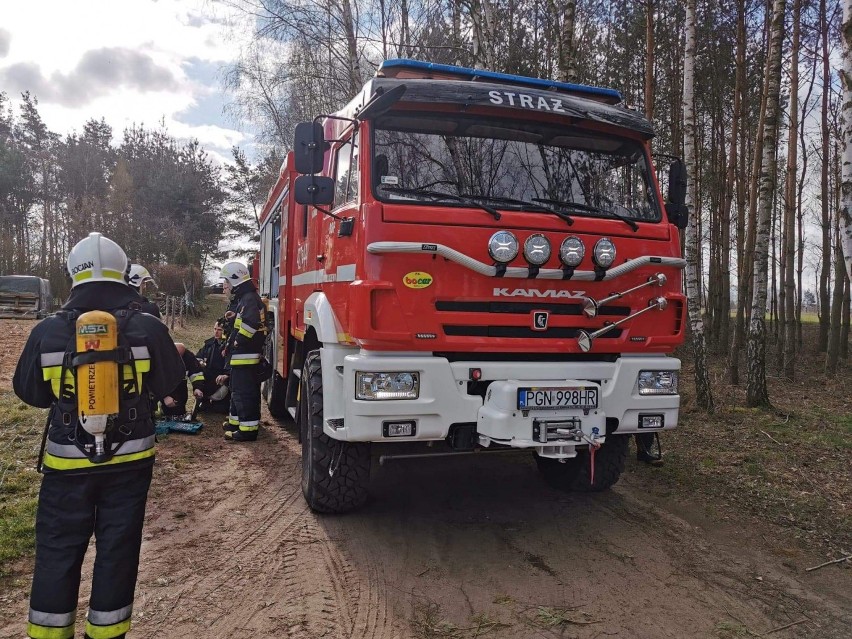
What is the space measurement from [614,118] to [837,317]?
46.2ft

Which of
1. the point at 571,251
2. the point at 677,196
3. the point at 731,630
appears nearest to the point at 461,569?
the point at 731,630

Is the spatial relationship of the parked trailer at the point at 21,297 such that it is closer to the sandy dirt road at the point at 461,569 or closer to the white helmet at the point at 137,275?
the white helmet at the point at 137,275

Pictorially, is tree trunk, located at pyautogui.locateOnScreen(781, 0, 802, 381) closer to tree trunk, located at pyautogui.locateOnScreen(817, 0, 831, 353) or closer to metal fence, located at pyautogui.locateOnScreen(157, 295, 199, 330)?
tree trunk, located at pyautogui.locateOnScreen(817, 0, 831, 353)

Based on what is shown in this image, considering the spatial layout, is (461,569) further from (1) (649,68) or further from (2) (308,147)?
(1) (649,68)

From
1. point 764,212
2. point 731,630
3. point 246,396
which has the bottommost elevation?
point 731,630

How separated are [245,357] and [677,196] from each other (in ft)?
15.8

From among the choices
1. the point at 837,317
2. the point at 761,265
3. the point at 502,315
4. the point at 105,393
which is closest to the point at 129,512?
the point at 105,393

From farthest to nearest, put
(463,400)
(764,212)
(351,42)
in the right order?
(351,42) < (764,212) < (463,400)

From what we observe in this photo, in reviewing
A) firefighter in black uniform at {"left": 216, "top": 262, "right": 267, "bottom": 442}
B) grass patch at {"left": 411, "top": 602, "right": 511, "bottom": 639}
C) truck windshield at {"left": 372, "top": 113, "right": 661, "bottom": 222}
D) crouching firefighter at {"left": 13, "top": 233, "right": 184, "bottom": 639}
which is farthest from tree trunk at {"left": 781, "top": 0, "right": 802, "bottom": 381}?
crouching firefighter at {"left": 13, "top": 233, "right": 184, "bottom": 639}

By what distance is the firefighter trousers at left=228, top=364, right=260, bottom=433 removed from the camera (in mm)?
6996

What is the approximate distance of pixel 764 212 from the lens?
27.9 ft

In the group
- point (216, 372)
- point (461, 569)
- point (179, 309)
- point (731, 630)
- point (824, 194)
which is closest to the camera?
point (731, 630)

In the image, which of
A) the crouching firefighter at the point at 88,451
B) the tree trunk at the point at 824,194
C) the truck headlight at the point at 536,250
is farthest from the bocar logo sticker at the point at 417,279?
the tree trunk at the point at 824,194

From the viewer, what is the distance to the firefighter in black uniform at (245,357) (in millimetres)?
7012
